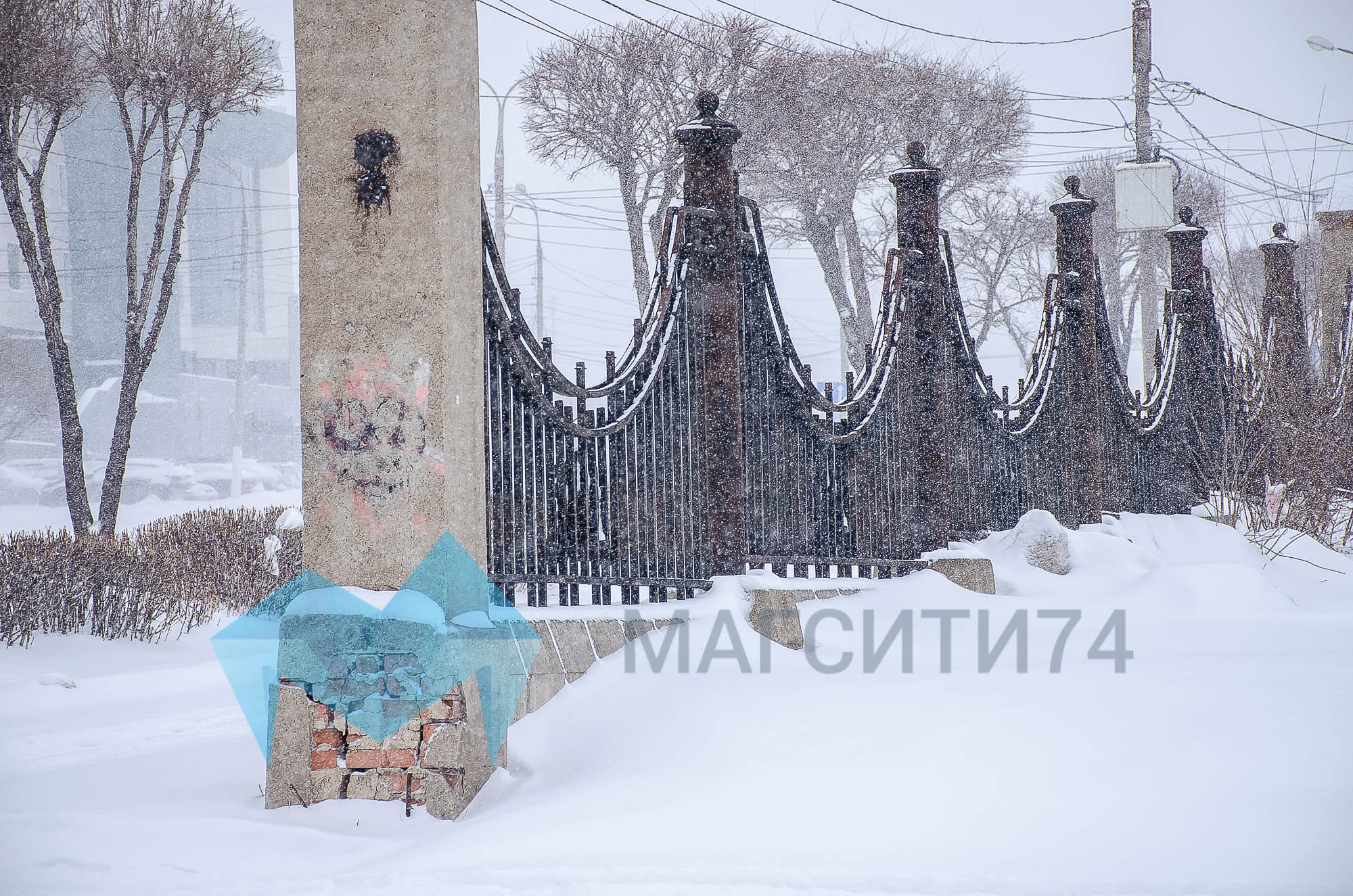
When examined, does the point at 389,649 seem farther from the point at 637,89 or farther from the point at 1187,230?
the point at 637,89

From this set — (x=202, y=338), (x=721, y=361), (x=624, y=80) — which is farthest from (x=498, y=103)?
(x=202, y=338)

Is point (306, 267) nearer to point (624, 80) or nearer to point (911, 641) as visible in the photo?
point (911, 641)

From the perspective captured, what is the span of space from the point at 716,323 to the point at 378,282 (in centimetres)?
188

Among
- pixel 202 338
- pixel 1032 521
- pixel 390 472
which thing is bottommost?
pixel 1032 521

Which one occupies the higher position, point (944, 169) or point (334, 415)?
point (944, 169)

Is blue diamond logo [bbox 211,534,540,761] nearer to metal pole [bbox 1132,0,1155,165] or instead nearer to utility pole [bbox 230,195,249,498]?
metal pole [bbox 1132,0,1155,165]

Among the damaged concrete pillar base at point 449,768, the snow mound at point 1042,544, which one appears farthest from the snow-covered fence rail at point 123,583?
the snow mound at point 1042,544

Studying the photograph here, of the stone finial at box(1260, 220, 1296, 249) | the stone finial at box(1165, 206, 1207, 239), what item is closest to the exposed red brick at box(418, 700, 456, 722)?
the stone finial at box(1165, 206, 1207, 239)

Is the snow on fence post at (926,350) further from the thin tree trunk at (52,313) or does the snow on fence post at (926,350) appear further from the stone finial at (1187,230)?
the thin tree trunk at (52,313)

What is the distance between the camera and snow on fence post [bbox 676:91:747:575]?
16.1ft

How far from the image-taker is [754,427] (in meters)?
5.19

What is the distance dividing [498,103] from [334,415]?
16.1 metres

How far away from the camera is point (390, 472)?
361cm

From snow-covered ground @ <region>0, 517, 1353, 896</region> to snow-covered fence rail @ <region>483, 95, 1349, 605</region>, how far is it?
0.52m
